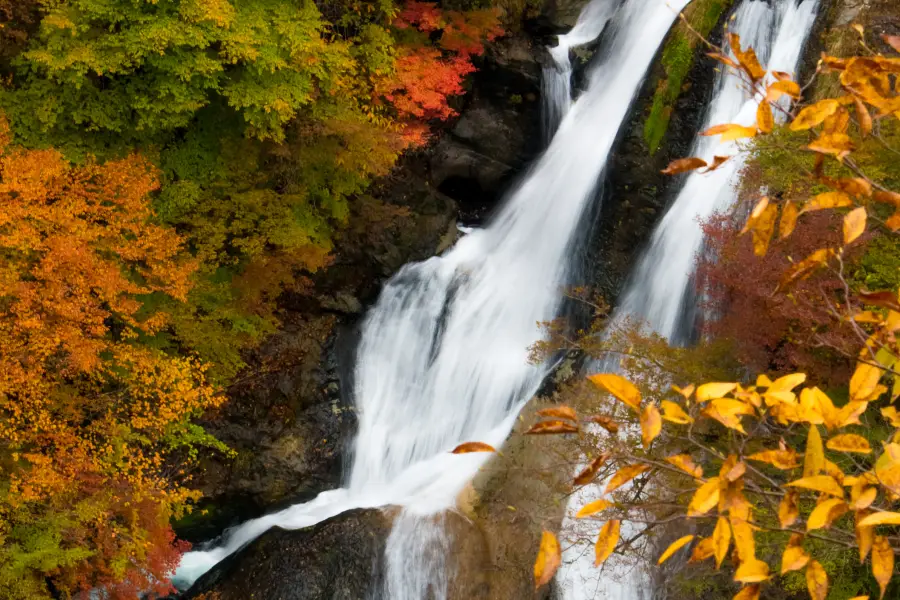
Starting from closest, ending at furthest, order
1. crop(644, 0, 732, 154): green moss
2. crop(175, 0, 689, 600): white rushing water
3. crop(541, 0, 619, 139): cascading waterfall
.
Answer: crop(175, 0, 689, 600): white rushing water
crop(644, 0, 732, 154): green moss
crop(541, 0, 619, 139): cascading waterfall

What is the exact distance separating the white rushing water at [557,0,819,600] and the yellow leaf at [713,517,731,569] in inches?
381

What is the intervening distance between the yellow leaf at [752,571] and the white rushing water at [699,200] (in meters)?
9.71

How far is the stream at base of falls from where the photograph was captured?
11.1 m

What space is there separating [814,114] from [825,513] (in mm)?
1078

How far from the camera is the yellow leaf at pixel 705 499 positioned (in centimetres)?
170

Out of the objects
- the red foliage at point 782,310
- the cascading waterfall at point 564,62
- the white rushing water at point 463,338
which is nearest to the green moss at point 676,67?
the white rushing water at point 463,338

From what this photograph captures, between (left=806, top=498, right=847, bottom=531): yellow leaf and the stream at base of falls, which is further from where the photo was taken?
the stream at base of falls

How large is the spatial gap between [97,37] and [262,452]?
22.7 feet

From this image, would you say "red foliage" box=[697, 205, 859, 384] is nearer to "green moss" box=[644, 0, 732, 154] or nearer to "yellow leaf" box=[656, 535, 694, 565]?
"green moss" box=[644, 0, 732, 154]

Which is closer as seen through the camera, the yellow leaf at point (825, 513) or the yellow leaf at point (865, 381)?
the yellow leaf at point (825, 513)

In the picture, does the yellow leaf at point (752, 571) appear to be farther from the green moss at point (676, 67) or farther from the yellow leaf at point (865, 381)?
the green moss at point (676, 67)

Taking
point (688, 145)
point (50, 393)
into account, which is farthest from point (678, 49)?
point (50, 393)

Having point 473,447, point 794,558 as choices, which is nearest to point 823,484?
point 794,558

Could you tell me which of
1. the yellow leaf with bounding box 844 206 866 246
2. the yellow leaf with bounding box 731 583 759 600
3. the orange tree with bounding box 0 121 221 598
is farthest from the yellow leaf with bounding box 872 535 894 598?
the orange tree with bounding box 0 121 221 598
